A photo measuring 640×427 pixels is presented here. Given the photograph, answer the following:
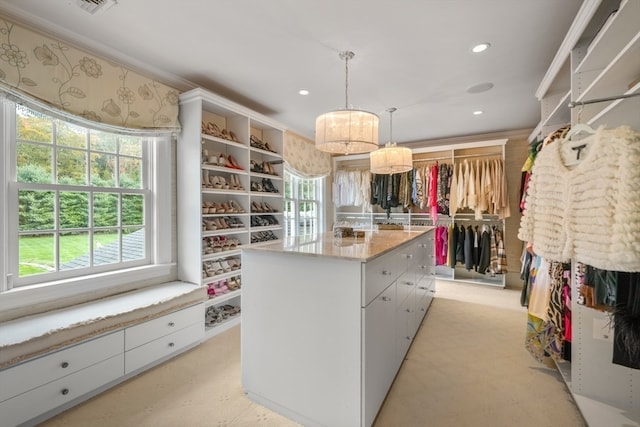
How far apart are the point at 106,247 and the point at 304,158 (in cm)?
303

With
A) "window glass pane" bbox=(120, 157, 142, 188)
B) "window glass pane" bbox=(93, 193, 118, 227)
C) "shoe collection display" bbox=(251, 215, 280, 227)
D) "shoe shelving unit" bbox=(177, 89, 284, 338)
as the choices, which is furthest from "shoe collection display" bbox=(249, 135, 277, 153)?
"window glass pane" bbox=(93, 193, 118, 227)

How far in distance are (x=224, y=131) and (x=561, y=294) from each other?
3.26 metres

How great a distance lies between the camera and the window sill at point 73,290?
1.79 m

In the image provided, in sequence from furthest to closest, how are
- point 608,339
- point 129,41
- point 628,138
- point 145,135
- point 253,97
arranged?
1. point 253,97
2. point 145,135
3. point 129,41
4. point 608,339
5. point 628,138

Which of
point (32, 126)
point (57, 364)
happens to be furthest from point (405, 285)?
point (32, 126)

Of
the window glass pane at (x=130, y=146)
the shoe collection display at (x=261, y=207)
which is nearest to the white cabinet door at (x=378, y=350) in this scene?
the shoe collection display at (x=261, y=207)

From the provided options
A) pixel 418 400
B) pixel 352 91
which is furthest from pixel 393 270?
pixel 352 91

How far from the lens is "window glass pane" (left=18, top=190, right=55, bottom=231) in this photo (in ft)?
6.19

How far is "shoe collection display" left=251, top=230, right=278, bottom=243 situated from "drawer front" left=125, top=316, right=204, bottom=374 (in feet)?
3.64

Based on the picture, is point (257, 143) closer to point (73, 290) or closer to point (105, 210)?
point (105, 210)

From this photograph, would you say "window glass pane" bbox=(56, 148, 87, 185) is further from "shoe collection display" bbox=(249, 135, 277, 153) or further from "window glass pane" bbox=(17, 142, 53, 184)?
"shoe collection display" bbox=(249, 135, 277, 153)

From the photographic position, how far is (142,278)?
2480 millimetres

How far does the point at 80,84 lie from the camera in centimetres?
202

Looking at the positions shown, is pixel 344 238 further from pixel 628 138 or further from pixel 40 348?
pixel 40 348
